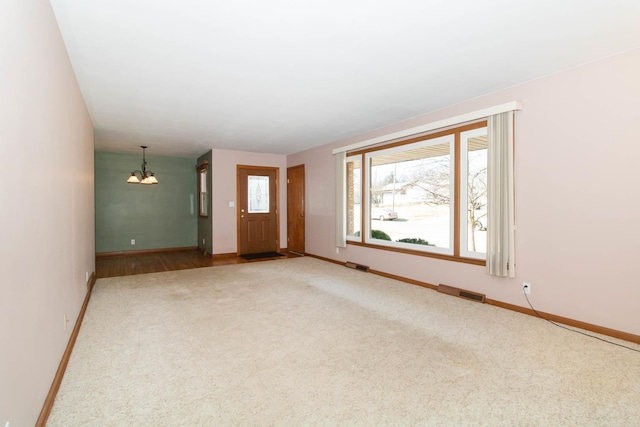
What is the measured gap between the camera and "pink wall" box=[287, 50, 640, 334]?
2811 mm

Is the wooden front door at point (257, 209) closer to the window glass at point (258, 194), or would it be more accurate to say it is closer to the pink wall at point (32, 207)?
the window glass at point (258, 194)

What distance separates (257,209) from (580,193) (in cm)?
624

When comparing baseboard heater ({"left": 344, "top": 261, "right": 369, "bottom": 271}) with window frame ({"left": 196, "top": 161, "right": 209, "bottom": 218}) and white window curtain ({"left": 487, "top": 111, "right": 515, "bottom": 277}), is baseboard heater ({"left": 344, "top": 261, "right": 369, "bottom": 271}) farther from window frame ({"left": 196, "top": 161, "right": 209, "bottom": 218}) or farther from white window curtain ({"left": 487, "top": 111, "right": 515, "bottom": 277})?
window frame ({"left": 196, "top": 161, "right": 209, "bottom": 218})

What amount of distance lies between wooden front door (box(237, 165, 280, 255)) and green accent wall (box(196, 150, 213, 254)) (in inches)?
24.8

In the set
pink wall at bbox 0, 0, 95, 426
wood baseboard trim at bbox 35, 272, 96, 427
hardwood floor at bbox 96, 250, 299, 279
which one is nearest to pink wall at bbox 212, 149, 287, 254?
hardwood floor at bbox 96, 250, 299, 279

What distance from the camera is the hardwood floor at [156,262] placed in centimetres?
581

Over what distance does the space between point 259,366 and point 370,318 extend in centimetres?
140

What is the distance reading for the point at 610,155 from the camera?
114 inches

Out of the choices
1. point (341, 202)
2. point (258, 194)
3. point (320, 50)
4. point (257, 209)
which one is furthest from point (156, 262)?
point (320, 50)

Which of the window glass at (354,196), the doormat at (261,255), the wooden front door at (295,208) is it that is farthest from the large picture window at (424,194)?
the doormat at (261,255)

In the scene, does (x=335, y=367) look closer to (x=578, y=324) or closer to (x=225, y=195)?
(x=578, y=324)

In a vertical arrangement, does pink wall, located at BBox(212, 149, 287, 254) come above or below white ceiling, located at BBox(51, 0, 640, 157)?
below

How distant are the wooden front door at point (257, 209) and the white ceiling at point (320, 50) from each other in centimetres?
311

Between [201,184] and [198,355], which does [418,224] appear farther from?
[201,184]
